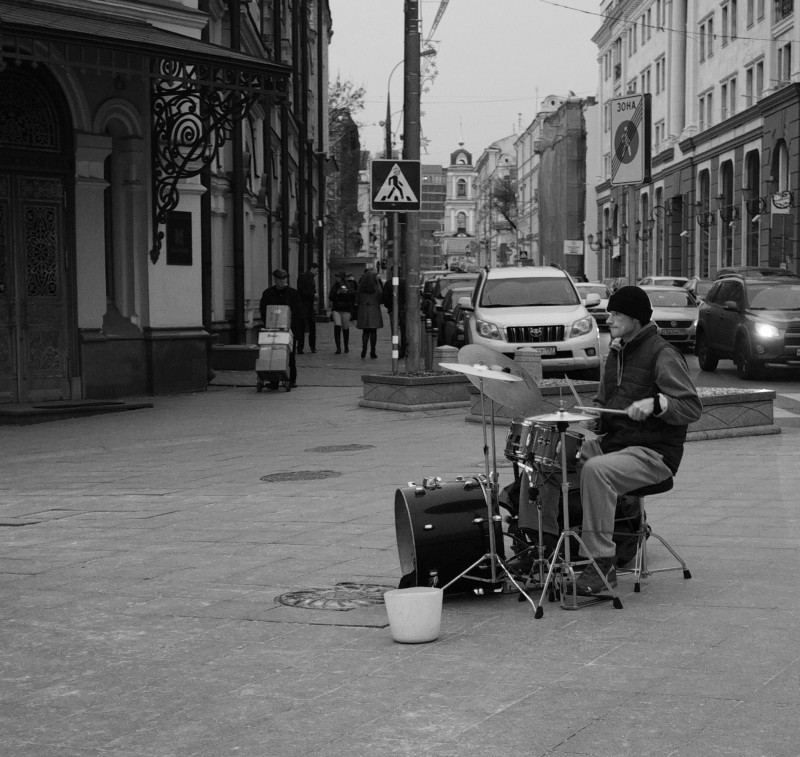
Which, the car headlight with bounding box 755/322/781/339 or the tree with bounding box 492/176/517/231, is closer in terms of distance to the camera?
the car headlight with bounding box 755/322/781/339

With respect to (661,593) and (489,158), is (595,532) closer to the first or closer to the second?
(661,593)

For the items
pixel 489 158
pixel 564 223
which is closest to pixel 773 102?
pixel 564 223

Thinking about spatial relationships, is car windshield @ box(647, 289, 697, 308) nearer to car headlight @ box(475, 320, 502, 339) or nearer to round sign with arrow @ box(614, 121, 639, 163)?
car headlight @ box(475, 320, 502, 339)

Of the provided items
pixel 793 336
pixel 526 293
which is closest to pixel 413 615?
pixel 526 293

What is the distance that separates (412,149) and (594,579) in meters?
13.2

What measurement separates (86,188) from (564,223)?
8453cm

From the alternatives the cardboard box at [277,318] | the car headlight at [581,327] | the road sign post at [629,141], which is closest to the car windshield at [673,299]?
the car headlight at [581,327]

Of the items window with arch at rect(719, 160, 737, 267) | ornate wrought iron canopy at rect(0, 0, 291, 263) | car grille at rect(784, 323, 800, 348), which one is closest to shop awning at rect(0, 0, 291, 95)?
ornate wrought iron canopy at rect(0, 0, 291, 263)

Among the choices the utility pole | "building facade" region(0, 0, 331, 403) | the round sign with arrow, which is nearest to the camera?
the round sign with arrow

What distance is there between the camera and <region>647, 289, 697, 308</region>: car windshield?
30.0 metres

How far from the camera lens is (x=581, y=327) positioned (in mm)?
19828

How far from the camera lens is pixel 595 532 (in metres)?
6.43

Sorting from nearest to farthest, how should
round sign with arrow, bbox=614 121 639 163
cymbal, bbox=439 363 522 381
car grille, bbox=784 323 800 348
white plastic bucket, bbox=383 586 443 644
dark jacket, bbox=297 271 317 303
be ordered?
white plastic bucket, bbox=383 586 443 644, cymbal, bbox=439 363 522 381, round sign with arrow, bbox=614 121 639 163, car grille, bbox=784 323 800 348, dark jacket, bbox=297 271 317 303

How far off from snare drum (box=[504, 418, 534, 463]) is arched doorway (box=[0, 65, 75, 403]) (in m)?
11.3
